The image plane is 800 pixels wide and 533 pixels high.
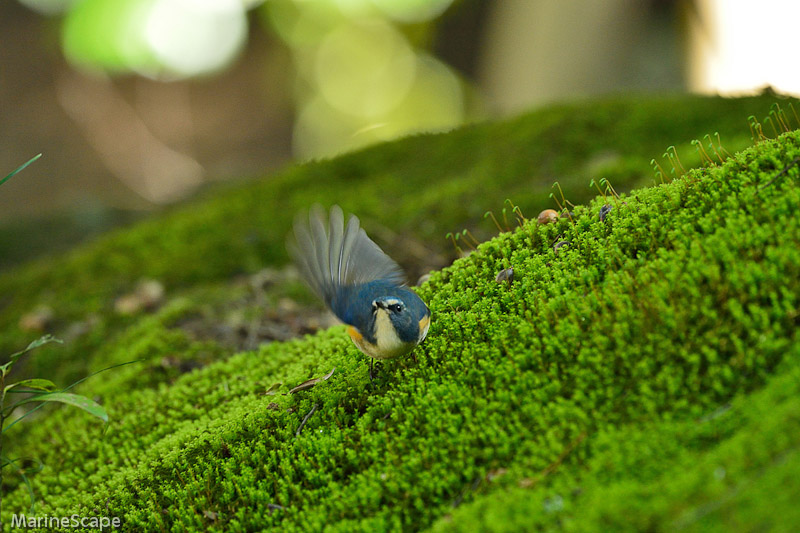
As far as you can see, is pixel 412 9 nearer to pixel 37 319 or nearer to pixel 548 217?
pixel 37 319

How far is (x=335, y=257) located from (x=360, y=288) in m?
0.18

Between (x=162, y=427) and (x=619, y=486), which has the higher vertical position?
(x=162, y=427)

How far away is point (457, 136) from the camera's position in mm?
6215

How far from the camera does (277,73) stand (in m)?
14.5

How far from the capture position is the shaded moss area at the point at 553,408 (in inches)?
66.7

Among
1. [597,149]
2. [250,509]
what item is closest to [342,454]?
[250,509]

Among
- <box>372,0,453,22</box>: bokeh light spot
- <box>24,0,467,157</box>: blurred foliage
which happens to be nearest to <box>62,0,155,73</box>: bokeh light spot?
<box>24,0,467,157</box>: blurred foliage

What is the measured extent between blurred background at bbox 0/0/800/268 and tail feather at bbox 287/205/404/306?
20.3 feet

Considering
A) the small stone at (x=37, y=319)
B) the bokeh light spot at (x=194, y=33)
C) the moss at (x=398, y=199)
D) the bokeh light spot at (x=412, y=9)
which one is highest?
the bokeh light spot at (x=194, y=33)

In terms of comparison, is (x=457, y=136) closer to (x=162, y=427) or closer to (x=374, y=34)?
(x=162, y=427)

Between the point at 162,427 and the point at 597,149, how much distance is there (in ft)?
13.9

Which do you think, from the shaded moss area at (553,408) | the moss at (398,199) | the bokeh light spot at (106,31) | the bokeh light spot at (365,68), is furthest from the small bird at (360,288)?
the bokeh light spot at (365,68)

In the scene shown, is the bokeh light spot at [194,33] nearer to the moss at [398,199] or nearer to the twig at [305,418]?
the moss at [398,199]

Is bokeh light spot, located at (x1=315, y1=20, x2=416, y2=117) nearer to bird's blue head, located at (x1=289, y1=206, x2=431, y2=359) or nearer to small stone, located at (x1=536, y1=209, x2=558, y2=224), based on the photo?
small stone, located at (x1=536, y1=209, x2=558, y2=224)
